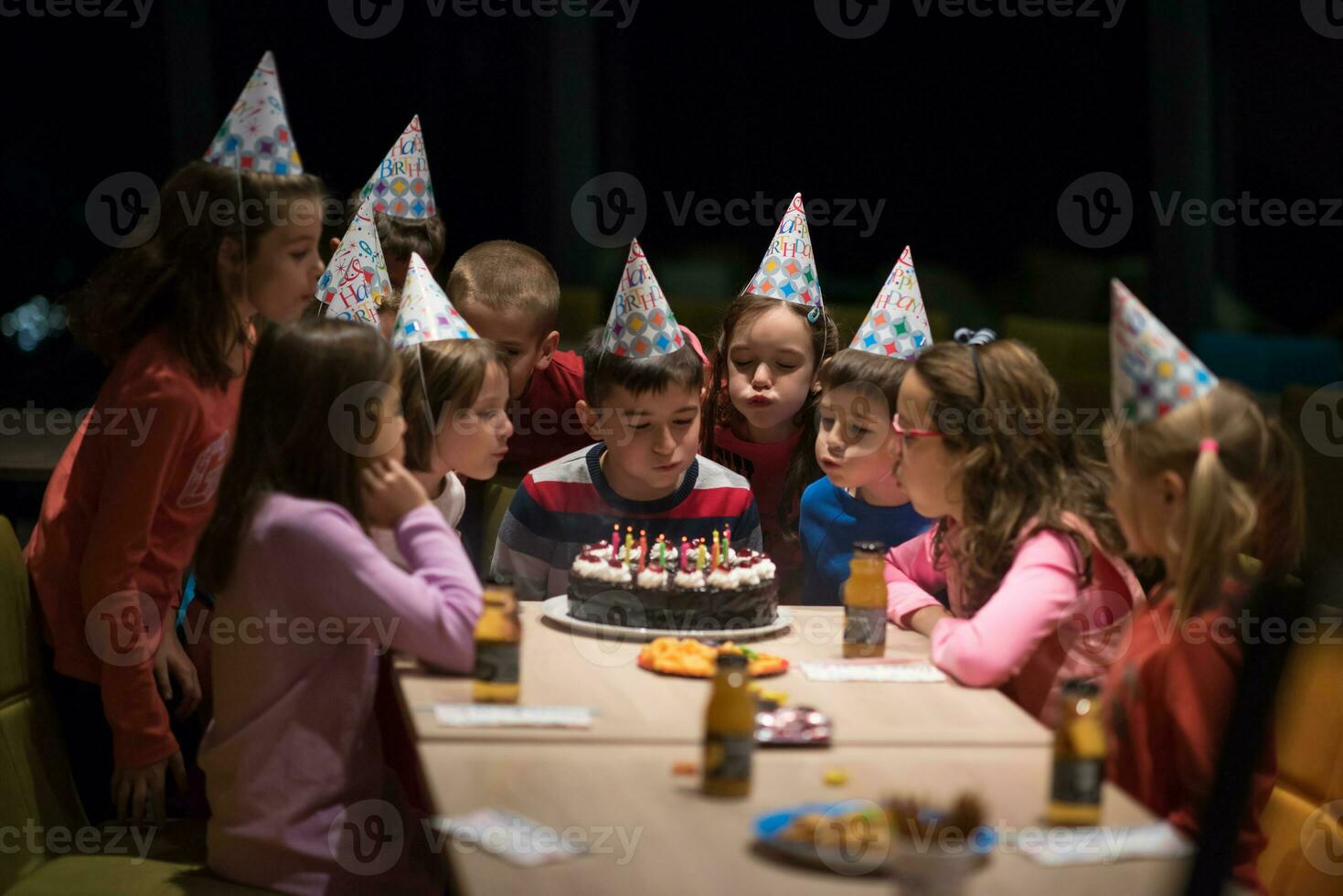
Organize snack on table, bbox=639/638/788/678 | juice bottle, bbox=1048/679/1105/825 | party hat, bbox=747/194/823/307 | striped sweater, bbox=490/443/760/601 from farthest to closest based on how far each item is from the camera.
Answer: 1. party hat, bbox=747/194/823/307
2. striped sweater, bbox=490/443/760/601
3. snack on table, bbox=639/638/788/678
4. juice bottle, bbox=1048/679/1105/825

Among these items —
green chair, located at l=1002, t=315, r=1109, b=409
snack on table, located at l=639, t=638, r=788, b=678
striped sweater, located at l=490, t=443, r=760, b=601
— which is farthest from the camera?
green chair, located at l=1002, t=315, r=1109, b=409

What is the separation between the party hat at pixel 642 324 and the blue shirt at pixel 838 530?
43cm

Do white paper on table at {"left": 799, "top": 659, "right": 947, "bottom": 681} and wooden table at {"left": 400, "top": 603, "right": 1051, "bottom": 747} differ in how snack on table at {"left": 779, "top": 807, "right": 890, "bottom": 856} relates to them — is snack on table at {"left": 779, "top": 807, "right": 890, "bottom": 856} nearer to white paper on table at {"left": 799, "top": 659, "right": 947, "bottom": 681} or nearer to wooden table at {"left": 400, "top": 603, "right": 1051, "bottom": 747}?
wooden table at {"left": 400, "top": 603, "right": 1051, "bottom": 747}

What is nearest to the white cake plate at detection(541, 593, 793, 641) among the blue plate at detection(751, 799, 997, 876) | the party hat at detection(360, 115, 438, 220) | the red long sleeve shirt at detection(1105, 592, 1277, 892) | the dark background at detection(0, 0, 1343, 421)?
the red long sleeve shirt at detection(1105, 592, 1277, 892)

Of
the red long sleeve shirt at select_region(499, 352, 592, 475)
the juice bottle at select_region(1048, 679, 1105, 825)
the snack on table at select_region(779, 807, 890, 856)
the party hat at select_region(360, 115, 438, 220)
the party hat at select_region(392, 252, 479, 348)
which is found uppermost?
Answer: the party hat at select_region(360, 115, 438, 220)

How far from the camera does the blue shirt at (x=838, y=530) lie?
2.81m

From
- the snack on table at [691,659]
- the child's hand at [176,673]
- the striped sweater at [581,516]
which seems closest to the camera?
the snack on table at [691,659]

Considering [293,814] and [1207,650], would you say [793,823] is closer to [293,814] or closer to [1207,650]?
[1207,650]

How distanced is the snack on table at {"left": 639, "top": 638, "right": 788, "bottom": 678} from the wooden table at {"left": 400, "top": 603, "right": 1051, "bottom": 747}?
16 millimetres

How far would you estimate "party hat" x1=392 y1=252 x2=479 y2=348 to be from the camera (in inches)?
99.7

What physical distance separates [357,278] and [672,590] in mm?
1208

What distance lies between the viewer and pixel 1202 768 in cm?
158

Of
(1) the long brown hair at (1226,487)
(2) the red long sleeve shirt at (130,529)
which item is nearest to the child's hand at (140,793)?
(2) the red long sleeve shirt at (130,529)

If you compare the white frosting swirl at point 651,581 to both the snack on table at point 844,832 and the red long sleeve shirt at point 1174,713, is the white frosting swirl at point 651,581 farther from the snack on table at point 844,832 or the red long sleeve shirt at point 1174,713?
the snack on table at point 844,832
